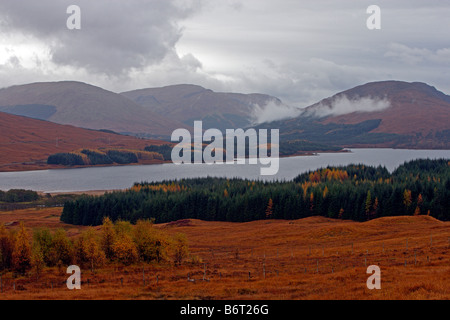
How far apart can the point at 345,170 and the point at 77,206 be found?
96160 mm

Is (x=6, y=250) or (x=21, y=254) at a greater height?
(x=6, y=250)

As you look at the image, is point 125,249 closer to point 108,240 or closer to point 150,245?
point 150,245

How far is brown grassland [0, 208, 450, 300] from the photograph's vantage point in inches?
1320

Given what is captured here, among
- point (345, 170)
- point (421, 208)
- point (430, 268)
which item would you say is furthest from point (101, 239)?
point (345, 170)

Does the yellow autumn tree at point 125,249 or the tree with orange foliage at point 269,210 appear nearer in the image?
the yellow autumn tree at point 125,249

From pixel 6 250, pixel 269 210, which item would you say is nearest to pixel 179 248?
pixel 6 250

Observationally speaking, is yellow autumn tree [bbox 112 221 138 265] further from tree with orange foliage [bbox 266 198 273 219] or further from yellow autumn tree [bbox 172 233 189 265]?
tree with orange foliage [bbox 266 198 273 219]

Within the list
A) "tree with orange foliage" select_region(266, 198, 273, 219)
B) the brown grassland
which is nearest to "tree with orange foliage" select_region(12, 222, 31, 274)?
the brown grassland

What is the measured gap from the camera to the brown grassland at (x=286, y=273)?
33.5 meters

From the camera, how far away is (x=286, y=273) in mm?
44375

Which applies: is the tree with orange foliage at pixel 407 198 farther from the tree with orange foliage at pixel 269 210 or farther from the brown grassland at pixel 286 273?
the tree with orange foliage at pixel 269 210

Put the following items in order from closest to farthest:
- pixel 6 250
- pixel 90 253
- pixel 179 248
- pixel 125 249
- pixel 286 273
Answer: pixel 286 273, pixel 6 250, pixel 90 253, pixel 125 249, pixel 179 248

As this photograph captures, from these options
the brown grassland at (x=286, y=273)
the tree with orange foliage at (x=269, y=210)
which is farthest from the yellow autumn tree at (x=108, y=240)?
the tree with orange foliage at (x=269, y=210)
